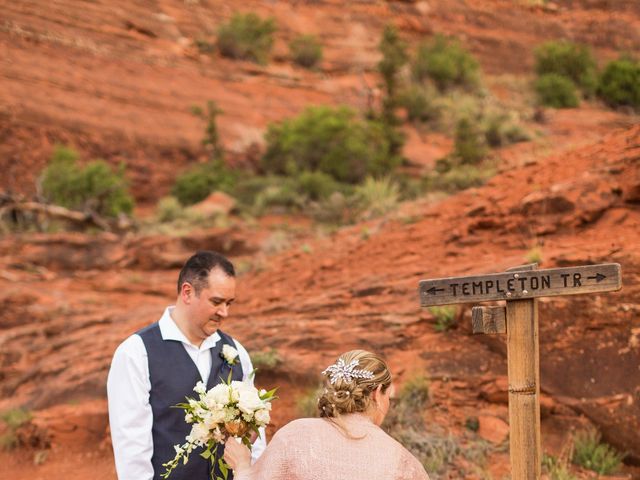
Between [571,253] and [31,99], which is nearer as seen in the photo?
[571,253]

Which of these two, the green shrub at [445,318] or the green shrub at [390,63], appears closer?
the green shrub at [445,318]

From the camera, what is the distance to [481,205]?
9211 mm

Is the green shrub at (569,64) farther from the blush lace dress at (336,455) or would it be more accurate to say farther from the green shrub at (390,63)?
the blush lace dress at (336,455)

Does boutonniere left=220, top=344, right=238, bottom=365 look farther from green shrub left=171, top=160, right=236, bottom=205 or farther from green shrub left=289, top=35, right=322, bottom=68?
green shrub left=289, top=35, right=322, bottom=68

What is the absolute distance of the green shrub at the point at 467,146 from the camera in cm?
1845

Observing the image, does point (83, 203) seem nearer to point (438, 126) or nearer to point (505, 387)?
point (438, 126)

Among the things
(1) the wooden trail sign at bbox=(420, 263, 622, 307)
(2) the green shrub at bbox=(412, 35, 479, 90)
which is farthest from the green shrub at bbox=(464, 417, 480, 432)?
(2) the green shrub at bbox=(412, 35, 479, 90)

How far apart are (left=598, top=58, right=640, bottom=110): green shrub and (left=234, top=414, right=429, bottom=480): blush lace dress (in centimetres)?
2691

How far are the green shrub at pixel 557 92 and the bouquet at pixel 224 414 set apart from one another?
91.0ft

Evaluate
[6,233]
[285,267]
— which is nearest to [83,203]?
[6,233]

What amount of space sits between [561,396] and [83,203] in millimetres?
16022

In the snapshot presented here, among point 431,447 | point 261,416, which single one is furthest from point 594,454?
point 261,416

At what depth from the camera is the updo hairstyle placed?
320 cm

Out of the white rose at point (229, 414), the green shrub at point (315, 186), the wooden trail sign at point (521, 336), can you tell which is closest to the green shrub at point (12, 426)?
the white rose at point (229, 414)
